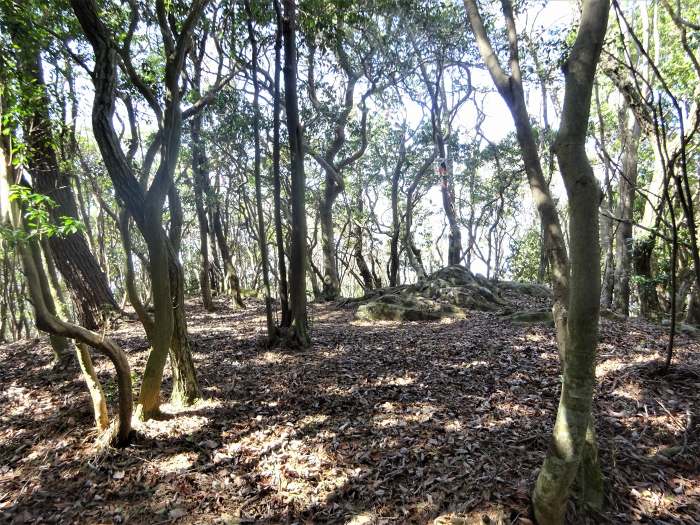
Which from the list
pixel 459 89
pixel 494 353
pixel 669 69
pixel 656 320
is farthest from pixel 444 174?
pixel 494 353

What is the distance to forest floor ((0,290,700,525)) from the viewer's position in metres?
3.40

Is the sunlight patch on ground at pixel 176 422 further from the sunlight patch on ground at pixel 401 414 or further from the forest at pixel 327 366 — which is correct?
the sunlight patch on ground at pixel 401 414

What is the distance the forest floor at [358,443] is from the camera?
3396mm

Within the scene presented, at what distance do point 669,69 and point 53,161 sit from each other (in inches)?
590

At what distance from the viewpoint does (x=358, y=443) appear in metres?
4.33

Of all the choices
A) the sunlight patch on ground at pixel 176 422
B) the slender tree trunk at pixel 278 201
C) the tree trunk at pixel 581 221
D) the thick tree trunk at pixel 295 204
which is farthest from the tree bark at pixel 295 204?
the tree trunk at pixel 581 221

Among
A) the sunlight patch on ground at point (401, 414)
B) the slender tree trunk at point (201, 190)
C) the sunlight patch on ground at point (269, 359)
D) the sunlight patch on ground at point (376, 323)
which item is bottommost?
the sunlight patch on ground at point (401, 414)

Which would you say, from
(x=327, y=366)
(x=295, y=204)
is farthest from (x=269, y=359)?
(x=295, y=204)

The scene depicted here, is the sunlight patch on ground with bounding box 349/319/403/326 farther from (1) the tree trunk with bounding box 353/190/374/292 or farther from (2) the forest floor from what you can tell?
(1) the tree trunk with bounding box 353/190/374/292

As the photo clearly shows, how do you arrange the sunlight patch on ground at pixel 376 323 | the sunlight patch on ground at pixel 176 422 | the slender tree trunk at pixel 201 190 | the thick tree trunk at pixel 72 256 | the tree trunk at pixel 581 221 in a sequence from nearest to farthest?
1. the tree trunk at pixel 581 221
2. the sunlight patch on ground at pixel 176 422
3. the thick tree trunk at pixel 72 256
4. the sunlight patch on ground at pixel 376 323
5. the slender tree trunk at pixel 201 190

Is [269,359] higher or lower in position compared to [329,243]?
lower

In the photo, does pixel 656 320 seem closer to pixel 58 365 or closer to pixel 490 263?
pixel 58 365

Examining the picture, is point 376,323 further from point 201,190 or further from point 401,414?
point 201,190

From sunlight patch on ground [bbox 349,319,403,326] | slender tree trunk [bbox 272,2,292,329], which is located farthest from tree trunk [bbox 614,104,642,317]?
slender tree trunk [bbox 272,2,292,329]
